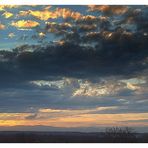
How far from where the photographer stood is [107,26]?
4578 mm

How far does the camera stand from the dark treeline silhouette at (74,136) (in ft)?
14.7

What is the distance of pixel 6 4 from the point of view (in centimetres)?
454

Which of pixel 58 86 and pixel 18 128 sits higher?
pixel 58 86

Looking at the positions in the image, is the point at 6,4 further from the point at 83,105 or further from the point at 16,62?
the point at 83,105

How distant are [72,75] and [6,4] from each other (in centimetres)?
86

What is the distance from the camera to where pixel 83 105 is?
4.56 meters

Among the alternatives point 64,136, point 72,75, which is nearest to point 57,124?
point 64,136

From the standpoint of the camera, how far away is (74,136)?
4504 mm

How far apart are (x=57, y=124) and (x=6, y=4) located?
115cm

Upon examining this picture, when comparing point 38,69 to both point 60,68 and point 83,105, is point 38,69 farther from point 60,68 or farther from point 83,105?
point 83,105

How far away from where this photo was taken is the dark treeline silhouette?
14.7ft
